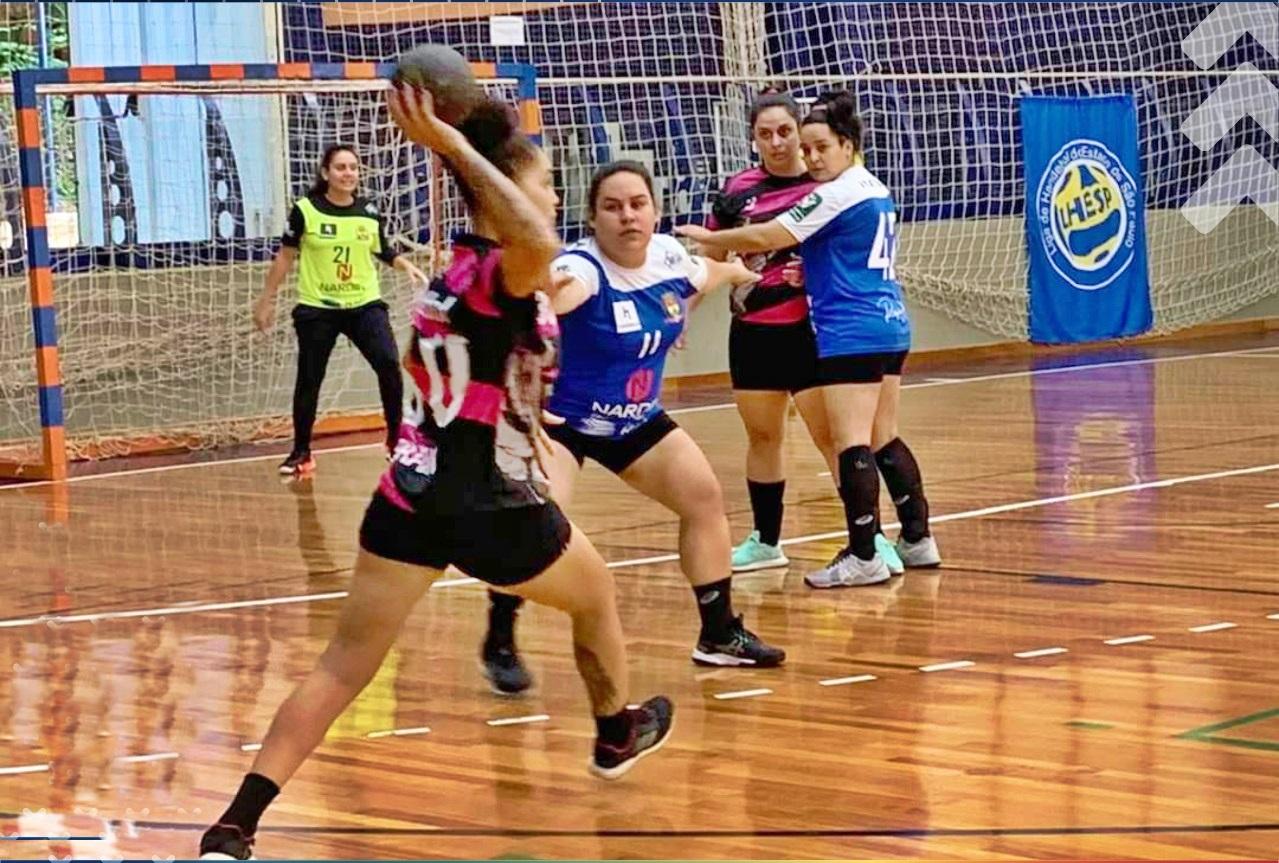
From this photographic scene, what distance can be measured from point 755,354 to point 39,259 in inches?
207

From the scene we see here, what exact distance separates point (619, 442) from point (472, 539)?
179cm

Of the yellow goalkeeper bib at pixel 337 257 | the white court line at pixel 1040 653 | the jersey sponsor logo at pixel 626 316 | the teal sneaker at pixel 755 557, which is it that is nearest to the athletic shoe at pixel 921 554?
the teal sneaker at pixel 755 557

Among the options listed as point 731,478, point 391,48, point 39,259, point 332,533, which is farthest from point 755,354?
point 391,48

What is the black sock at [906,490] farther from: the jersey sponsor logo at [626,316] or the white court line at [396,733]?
the white court line at [396,733]

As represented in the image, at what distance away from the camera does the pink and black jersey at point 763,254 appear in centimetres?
808

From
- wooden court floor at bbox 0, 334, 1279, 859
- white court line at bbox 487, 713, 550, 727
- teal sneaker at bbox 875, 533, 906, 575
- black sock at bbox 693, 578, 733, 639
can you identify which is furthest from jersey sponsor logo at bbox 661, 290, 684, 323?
teal sneaker at bbox 875, 533, 906, 575

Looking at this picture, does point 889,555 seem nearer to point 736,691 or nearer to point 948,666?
point 948,666

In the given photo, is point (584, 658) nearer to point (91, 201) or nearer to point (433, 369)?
point (433, 369)

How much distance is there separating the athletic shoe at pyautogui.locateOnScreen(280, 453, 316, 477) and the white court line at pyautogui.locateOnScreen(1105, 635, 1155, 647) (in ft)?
19.8

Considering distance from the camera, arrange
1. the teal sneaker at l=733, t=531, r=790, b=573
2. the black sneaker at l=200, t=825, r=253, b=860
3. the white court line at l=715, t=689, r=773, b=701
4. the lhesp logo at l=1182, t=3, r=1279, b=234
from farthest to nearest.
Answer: the lhesp logo at l=1182, t=3, r=1279, b=234 → the teal sneaker at l=733, t=531, r=790, b=573 → the white court line at l=715, t=689, r=773, b=701 → the black sneaker at l=200, t=825, r=253, b=860

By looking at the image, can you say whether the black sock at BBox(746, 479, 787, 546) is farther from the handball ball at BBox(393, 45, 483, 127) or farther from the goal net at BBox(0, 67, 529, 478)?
the goal net at BBox(0, 67, 529, 478)

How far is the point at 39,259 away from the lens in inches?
477

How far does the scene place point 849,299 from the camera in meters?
8.06

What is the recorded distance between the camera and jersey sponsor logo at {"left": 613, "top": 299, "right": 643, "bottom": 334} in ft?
21.1
